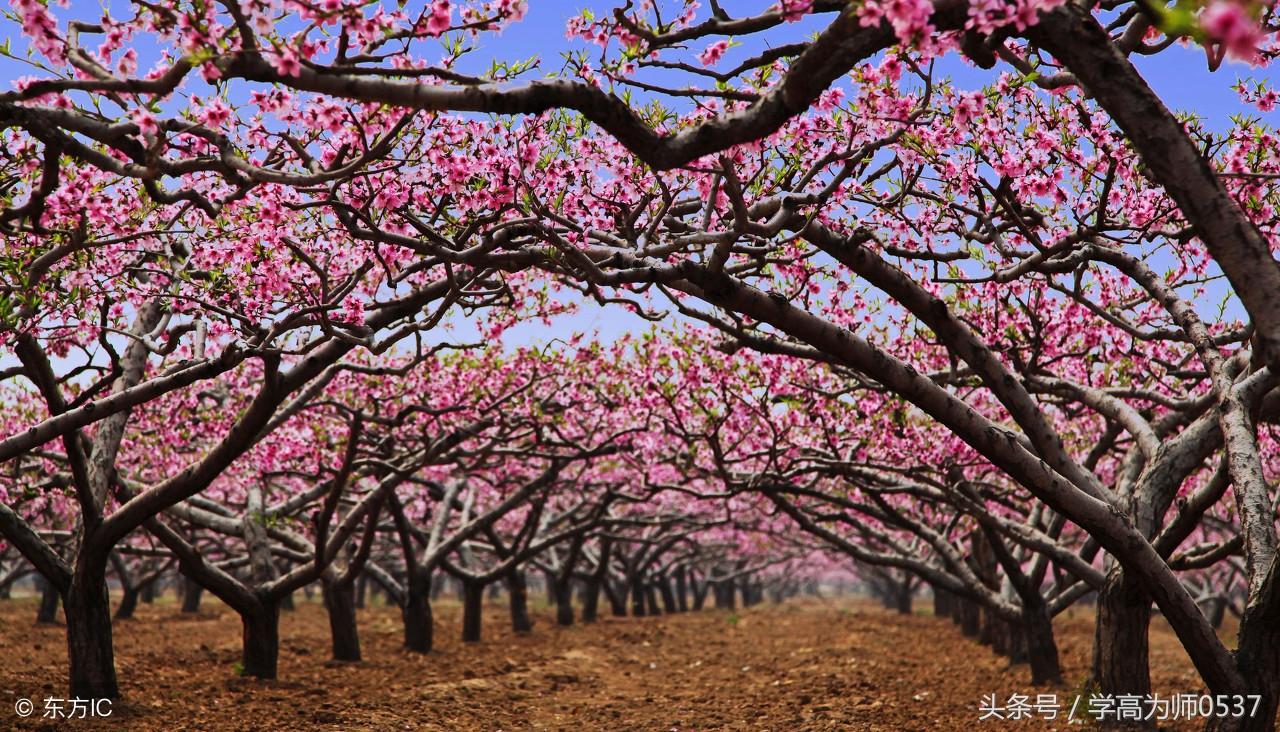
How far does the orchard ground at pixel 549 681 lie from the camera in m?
11.4

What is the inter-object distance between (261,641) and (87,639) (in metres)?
3.29

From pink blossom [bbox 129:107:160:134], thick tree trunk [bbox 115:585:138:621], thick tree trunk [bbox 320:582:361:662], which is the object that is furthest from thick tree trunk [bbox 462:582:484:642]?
pink blossom [bbox 129:107:160:134]

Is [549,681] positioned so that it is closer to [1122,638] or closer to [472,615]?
[472,615]

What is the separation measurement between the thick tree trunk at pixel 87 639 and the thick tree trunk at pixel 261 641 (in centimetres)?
289

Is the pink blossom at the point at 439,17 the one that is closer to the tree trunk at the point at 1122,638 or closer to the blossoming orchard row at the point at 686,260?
the blossoming orchard row at the point at 686,260

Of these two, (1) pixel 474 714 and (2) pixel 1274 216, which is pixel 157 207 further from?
(2) pixel 1274 216

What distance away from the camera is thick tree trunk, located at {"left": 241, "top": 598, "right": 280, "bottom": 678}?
13594 mm

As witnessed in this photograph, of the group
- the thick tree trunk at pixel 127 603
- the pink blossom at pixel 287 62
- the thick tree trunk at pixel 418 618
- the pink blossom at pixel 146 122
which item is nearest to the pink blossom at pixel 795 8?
the pink blossom at pixel 287 62

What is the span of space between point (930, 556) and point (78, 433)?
89.1ft

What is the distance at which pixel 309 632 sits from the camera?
2377 centimetres

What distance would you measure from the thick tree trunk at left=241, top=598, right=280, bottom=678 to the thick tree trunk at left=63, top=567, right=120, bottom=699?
289cm

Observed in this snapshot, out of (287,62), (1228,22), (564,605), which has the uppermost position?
(287,62)

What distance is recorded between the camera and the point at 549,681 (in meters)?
15.8

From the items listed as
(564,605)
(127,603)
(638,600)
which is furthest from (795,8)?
(638,600)
